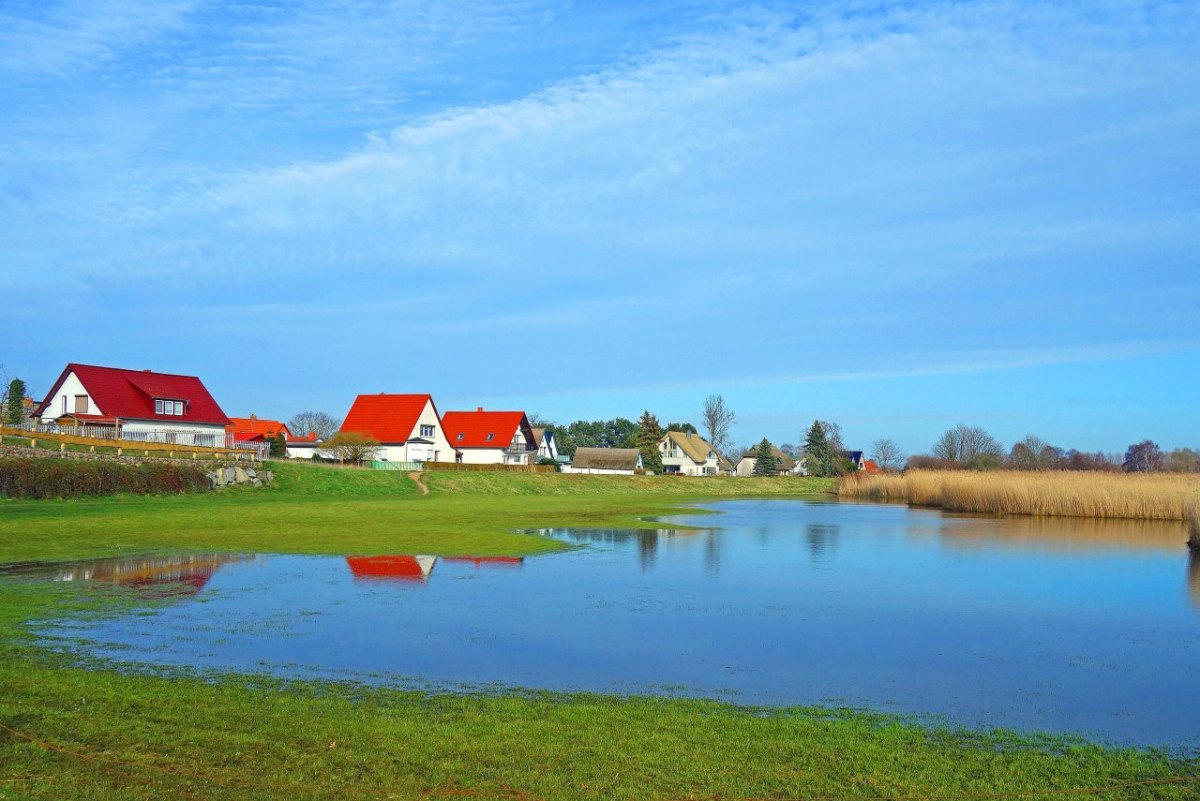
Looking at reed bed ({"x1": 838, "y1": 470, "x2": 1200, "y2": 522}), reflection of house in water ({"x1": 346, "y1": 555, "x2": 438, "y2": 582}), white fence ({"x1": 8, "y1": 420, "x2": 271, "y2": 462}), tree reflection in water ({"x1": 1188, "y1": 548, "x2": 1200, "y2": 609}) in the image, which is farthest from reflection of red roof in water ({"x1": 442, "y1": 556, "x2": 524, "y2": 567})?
white fence ({"x1": 8, "y1": 420, "x2": 271, "y2": 462})

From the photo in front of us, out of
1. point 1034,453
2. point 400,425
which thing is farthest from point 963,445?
point 400,425

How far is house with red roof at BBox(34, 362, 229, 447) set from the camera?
54.8 metres

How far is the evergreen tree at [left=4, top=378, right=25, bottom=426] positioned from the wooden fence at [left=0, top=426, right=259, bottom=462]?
12.5 metres

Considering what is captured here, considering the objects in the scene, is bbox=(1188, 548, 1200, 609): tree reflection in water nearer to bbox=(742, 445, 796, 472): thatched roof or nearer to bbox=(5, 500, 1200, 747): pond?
bbox=(5, 500, 1200, 747): pond

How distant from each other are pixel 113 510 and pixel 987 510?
3574 centimetres

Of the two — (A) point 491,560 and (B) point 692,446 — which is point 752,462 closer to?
(B) point 692,446

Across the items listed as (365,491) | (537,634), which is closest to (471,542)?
(537,634)

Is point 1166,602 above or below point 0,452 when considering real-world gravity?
below

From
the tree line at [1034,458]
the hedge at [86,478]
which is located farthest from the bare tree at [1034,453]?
the hedge at [86,478]

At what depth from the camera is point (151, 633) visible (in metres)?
12.2

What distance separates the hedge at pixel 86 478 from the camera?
98.6 feet

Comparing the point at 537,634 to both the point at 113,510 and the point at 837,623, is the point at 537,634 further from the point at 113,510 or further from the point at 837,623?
the point at 113,510

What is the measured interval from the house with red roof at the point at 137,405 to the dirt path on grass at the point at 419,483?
1221 centimetres

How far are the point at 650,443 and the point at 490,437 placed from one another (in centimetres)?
2083
